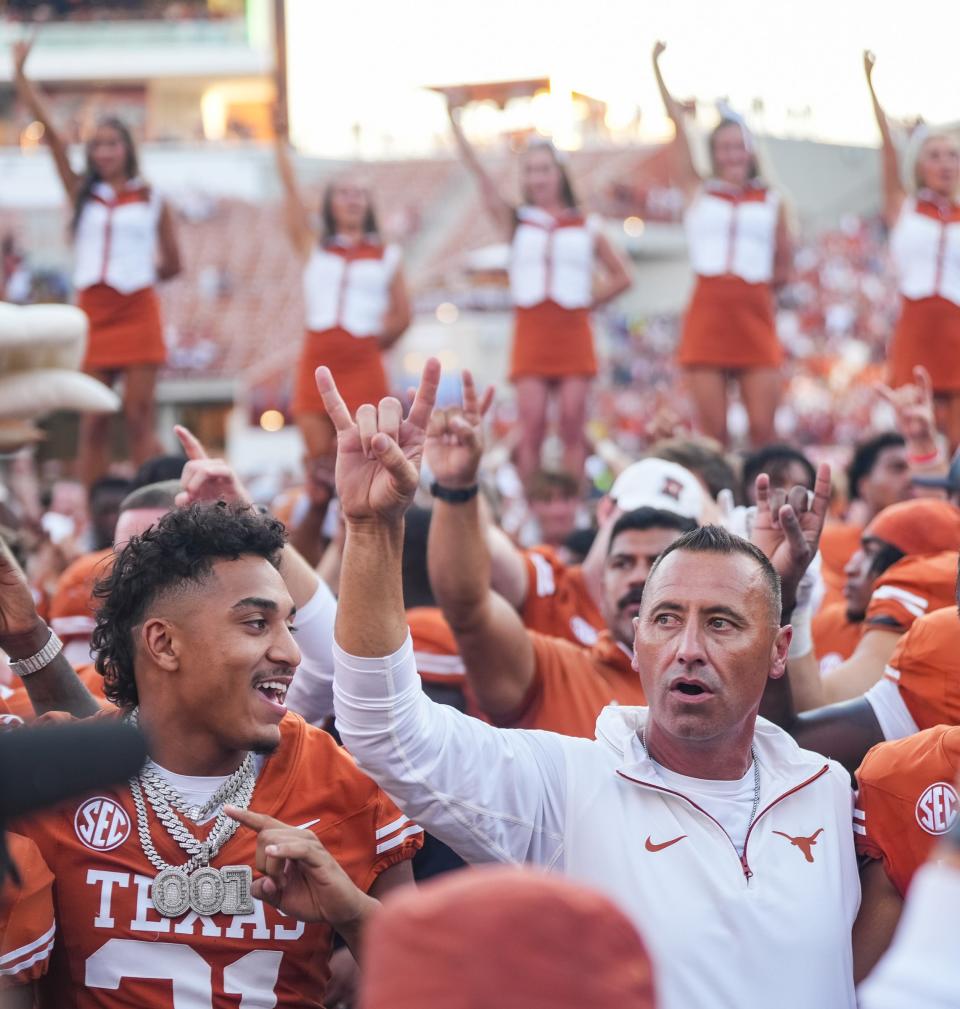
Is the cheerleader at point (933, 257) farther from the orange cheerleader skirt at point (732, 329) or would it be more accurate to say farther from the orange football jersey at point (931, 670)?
the orange football jersey at point (931, 670)

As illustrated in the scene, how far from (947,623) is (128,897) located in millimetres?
1731

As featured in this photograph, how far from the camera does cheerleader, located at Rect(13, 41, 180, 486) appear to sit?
7.78 m

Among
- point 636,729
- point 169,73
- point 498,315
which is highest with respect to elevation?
point 169,73

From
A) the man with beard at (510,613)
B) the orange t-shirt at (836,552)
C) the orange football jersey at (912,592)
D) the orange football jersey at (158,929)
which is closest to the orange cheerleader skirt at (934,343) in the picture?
the orange t-shirt at (836,552)

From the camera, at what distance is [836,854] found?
258cm

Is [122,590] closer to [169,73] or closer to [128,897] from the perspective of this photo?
[128,897]

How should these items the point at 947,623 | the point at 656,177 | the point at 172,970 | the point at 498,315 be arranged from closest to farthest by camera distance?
the point at 172,970 < the point at 947,623 < the point at 498,315 < the point at 656,177

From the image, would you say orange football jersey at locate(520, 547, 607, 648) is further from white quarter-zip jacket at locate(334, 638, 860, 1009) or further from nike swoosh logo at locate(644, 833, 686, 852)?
nike swoosh logo at locate(644, 833, 686, 852)

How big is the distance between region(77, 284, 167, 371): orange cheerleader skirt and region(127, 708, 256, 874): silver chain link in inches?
218

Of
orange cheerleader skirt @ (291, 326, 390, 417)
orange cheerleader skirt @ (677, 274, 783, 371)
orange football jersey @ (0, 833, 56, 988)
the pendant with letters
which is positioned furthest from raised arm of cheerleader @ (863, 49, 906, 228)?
orange football jersey @ (0, 833, 56, 988)

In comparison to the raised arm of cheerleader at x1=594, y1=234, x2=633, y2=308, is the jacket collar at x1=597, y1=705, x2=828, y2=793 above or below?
below

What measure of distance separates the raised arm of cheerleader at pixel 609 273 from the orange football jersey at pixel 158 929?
606 cm

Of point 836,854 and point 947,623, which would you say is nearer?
point 836,854

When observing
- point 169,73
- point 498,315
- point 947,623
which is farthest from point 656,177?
point 947,623
